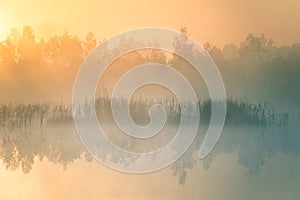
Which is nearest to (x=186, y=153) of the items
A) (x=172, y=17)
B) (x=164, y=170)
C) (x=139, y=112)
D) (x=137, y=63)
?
(x=164, y=170)

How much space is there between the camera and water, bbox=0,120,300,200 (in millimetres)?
1583

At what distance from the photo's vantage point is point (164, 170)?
1588mm

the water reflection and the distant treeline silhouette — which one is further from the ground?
the distant treeline silhouette

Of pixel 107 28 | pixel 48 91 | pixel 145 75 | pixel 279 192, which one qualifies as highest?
pixel 107 28

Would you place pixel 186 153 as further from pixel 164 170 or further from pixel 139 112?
pixel 139 112

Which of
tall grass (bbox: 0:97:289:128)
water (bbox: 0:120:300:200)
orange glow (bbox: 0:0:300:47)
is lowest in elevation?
water (bbox: 0:120:300:200)

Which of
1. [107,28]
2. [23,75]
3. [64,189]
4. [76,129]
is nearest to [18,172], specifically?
[64,189]

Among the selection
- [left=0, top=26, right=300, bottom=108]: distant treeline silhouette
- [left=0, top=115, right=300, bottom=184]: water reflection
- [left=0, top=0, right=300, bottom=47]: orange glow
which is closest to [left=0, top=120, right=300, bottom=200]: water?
[left=0, top=115, right=300, bottom=184]: water reflection

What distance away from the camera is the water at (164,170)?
1.58 meters

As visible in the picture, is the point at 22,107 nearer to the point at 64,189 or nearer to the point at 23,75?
the point at 23,75

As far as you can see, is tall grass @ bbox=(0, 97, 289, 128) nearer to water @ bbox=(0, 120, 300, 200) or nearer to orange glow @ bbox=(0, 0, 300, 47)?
water @ bbox=(0, 120, 300, 200)

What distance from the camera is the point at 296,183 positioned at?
1.60 metres

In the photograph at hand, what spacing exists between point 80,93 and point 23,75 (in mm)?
271

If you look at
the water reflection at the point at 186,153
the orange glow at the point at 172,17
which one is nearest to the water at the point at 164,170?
the water reflection at the point at 186,153
